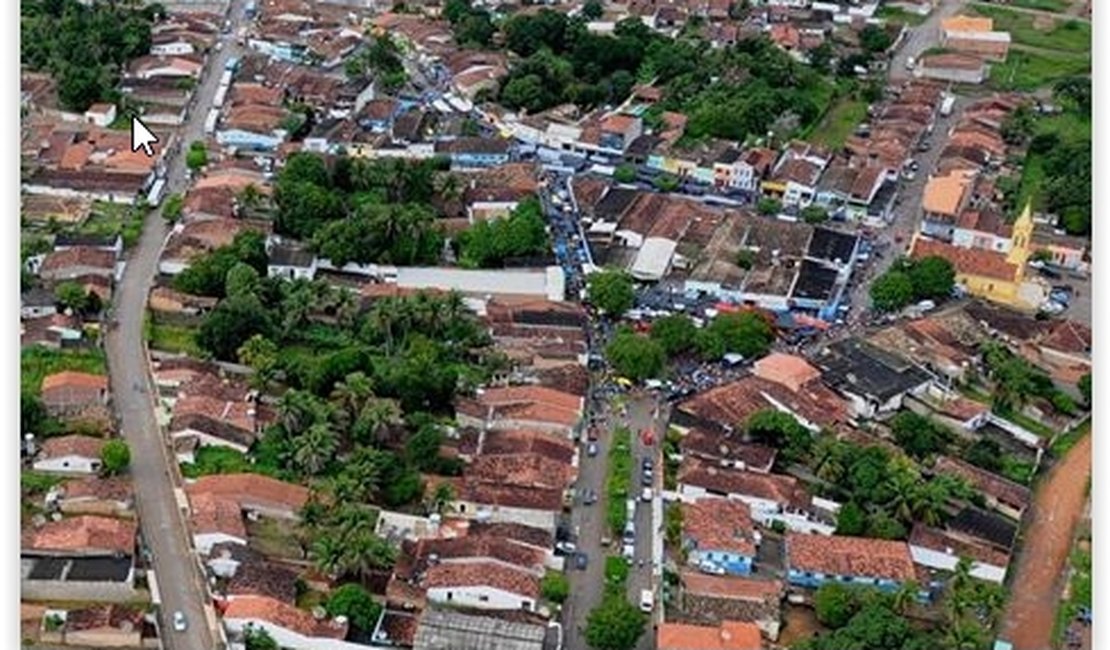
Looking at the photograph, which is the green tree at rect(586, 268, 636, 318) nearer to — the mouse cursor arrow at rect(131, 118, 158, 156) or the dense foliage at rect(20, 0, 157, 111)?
the mouse cursor arrow at rect(131, 118, 158, 156)

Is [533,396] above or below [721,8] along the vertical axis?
below

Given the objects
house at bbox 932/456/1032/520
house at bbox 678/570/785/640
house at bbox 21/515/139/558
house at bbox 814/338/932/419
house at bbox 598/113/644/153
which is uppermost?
house at bbox 598/113/644/153

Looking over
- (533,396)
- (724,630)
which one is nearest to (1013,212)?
(533,396)

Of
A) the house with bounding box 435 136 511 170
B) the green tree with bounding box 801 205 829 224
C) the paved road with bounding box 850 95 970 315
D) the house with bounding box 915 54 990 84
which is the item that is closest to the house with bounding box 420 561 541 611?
the paved road with bounding box 850 95 970 315

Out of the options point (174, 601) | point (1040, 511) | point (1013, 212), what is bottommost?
point (174, 601)

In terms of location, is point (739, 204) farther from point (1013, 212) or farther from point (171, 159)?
point (171, 159)

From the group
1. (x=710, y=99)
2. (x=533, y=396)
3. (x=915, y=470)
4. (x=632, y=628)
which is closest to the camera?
(x=632, y=628)
